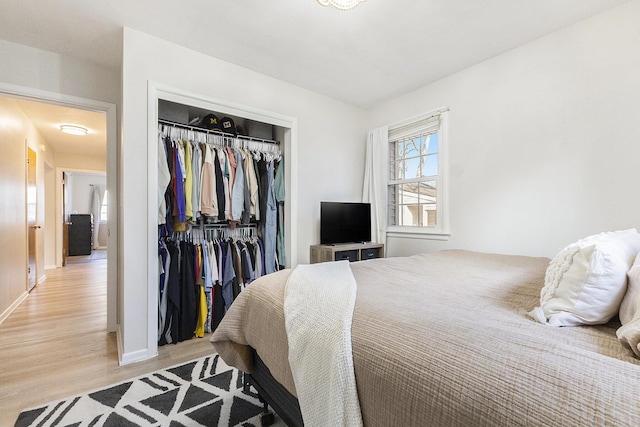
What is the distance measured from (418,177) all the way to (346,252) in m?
1.24

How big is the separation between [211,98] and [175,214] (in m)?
1.09

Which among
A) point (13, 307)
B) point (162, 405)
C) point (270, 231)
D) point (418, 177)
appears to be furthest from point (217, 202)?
point (13, 307)

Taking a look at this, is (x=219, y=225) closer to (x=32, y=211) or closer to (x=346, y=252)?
(x=346, y=252)

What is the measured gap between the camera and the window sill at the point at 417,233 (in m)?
3.03

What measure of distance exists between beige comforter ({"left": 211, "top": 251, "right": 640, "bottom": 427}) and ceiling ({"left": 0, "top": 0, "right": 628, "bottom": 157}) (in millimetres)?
1950

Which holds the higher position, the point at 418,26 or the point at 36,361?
the point at 418,26

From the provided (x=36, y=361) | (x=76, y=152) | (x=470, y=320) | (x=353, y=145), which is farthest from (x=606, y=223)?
(x=76, y=152)

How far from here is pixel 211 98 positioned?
2.56 metres

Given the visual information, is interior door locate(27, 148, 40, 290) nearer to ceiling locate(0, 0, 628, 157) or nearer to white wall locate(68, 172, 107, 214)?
ceiling locate(0, 0, 628, 157)

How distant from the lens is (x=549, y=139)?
2.27m

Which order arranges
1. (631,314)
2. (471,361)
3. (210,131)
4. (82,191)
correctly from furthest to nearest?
(82,191)
(210,131)
(631,314)
(471,361)

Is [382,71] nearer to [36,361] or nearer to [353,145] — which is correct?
[353,145]

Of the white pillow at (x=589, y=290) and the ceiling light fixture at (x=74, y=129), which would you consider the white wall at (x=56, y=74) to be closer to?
the ceiling light fixture at (x=74, y=129)

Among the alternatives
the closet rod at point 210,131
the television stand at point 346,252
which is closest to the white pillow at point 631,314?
the television stand at point 346,252
